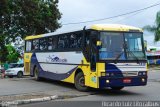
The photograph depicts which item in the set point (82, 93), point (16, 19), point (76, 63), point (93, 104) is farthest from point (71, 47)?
point (16, 19)

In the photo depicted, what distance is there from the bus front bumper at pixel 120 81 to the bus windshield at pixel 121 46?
34.1 inches

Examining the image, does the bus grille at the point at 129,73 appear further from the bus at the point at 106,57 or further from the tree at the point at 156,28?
the tree at the point at 156,28

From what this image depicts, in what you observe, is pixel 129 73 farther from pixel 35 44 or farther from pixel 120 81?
pixel 35 44

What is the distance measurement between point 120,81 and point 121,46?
4.96 feet

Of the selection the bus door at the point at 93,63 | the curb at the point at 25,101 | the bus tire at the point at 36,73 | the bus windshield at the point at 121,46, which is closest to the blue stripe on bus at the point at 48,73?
the bus tire at the point at 36,73

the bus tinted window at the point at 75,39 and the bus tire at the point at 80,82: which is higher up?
the bus tinted window at the point at 75,39

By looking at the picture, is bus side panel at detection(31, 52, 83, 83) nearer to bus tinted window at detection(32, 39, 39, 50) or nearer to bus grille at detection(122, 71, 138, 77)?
bus tinted window at detection(32, 39, 39, 50)

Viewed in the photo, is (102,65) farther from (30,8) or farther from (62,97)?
(30,8)

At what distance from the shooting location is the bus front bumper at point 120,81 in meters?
16.3

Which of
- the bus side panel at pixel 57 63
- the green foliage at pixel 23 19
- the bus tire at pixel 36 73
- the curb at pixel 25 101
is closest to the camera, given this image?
the curb at pixel 25 101

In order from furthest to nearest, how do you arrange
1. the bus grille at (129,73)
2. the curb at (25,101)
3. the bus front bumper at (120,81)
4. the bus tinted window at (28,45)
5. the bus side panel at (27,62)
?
the bus side panel at (27,62) < the bus tinted window at (28,45) < the bus grille at (129,73) < the bus front bumper at (120,81) < the curb at (25,101)

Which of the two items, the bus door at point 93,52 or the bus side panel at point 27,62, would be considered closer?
the bus door at point 93,52

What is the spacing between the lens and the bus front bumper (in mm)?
16328

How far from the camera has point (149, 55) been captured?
71938 millimetres
